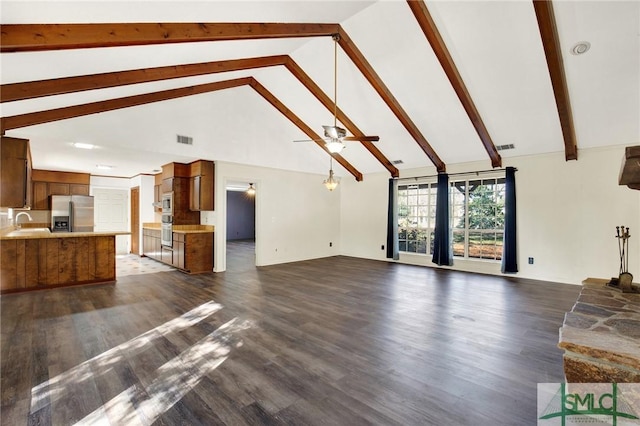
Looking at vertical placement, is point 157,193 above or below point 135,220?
above

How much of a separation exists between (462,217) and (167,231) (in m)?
7.47

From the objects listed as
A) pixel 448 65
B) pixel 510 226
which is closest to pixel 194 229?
pixel 448 65

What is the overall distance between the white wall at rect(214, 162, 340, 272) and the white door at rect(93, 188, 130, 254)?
436cm

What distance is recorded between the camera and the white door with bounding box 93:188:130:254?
29.7 ft

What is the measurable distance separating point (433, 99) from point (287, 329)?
4630 millimetres

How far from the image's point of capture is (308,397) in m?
2.11

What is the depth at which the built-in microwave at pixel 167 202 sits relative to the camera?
275 inches

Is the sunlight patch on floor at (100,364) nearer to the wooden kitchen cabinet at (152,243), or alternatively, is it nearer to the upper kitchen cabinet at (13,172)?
the upper kitchen cabinet at (13,172)

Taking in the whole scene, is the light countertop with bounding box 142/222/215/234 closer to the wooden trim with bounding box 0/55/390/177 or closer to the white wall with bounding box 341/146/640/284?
the wooden trim with bounding box 0/55/390/177

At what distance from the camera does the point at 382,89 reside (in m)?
5.11

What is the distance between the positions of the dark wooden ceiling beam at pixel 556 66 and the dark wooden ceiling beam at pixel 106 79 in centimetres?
398

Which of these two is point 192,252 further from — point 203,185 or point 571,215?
point 571,215

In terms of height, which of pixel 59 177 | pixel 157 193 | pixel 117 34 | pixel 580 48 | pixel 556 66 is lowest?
pixel 157 193

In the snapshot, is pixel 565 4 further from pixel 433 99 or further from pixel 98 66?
pixel 98 66
